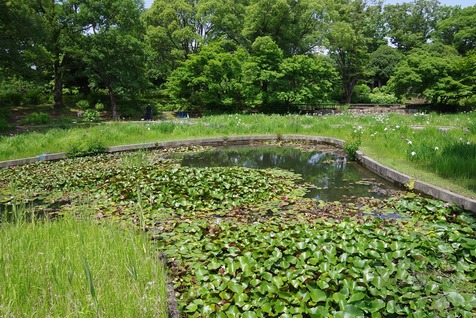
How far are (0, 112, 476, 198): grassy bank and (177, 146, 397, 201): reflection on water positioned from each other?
735 millimetres

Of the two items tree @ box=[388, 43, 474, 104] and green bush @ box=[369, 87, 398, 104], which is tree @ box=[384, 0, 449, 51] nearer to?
green bush @ box=[369, 87, 398, 104]

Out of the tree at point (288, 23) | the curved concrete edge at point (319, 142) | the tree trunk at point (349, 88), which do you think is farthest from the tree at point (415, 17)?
the curved concrete edge at point (319, 142)

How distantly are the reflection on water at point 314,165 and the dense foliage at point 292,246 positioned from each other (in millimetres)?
709

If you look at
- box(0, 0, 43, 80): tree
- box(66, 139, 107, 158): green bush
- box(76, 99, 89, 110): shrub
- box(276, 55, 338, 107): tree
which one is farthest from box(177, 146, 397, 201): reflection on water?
box(76, 99, 89, 110): shrub

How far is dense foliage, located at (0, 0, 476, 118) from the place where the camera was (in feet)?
67.6

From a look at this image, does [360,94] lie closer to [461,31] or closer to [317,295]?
[461,31]

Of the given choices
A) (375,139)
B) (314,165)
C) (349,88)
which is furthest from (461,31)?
(314,165)

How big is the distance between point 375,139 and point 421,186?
4.71 meters

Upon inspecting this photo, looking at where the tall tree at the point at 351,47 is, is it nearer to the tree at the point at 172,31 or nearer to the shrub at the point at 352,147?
the tree at the point at 172,31

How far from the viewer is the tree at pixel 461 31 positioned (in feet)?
117

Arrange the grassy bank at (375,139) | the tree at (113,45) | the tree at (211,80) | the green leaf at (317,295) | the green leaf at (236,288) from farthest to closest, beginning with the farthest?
1. the tree at (211,80)
2. the tree at (113,45)
3. the grassy bank at (375,139)
4. the green leaf at (236,288)
5. the green leaf at (317,295)

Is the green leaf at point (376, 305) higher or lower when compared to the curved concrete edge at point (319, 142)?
lower

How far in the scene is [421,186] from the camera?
5.69 meters

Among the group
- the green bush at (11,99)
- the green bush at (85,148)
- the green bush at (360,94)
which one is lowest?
the green bush at (85,148)
